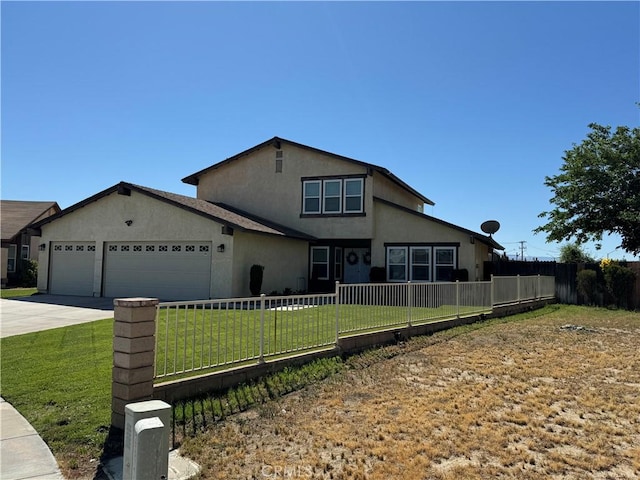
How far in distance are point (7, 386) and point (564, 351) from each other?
10.2 m

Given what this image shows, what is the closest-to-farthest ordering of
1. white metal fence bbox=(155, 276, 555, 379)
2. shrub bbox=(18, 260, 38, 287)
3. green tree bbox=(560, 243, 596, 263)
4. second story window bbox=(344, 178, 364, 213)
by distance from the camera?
1. white metal fence bbox=(155, 276, 555, 379)
2. second story window bbox=(344, 178, 364, 213)
3. shrub bbox=(18, 260, 38, 287)
4. green tree bbox=(560, 243, 596, 263)

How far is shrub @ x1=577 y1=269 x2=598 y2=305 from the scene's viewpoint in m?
20.8

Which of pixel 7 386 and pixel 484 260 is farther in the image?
pixel 484 260

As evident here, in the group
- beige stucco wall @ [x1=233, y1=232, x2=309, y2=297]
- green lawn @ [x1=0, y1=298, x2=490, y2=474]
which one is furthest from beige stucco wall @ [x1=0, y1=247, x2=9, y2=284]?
green lawn @ [x1=0, y1=298, x2=490, y2=474]

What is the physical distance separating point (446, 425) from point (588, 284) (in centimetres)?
1955

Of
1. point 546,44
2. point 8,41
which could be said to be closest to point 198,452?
point 8,41

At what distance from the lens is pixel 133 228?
19062 mm

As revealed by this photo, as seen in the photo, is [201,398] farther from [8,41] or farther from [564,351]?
[8,41]

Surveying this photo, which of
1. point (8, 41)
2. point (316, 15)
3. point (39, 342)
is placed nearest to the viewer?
point (39, 342)

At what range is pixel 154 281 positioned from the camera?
61.8ft

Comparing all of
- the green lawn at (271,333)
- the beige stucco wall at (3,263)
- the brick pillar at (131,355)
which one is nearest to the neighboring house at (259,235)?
the green lawn at (271,333)

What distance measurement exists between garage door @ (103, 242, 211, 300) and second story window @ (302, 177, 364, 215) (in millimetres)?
6267

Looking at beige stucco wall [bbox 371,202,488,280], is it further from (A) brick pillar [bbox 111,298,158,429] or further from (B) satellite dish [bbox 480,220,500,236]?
(A) brick pillar [bbox 111,298,158,429]

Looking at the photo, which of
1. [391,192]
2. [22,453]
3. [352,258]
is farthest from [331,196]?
[22,453]
